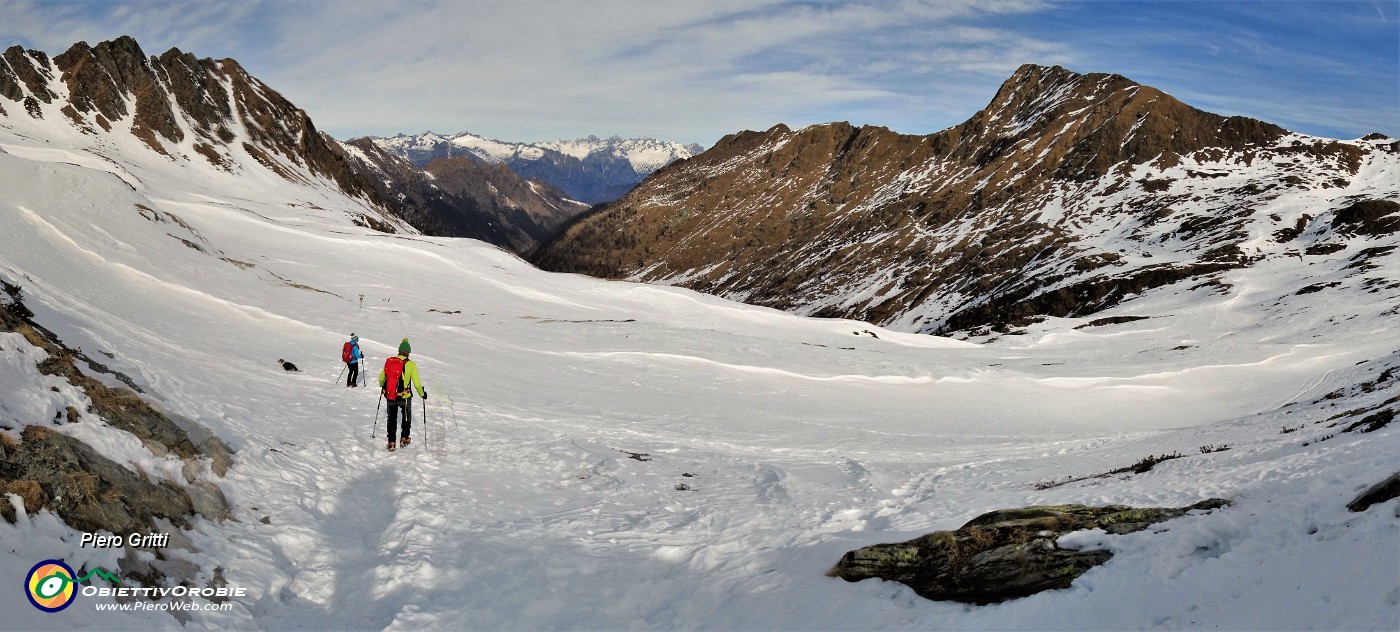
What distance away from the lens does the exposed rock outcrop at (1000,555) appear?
9.40 metres

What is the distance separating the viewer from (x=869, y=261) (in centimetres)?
19388

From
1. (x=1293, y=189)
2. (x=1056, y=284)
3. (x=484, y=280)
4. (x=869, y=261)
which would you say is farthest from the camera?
(x=869, y=261)

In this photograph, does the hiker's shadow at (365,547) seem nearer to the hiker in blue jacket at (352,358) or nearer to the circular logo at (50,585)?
the circular logo at (50,585)

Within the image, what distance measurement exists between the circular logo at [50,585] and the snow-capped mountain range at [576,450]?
17 centimetres

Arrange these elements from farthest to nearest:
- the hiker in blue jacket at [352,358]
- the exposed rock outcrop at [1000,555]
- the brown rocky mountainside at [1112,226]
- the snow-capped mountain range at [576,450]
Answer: the brown rocky mountainside at [1112,226] < the hiker in blue jacket at [352,358] < the exposed rock outcrop at [1000,555] < the snow-capped mountain range at [576,450]

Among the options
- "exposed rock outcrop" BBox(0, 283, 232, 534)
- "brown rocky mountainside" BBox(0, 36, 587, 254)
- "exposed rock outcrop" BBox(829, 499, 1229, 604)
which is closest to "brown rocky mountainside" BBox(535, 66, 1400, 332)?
"exposed rock outcrop" BBox(829, 499, 1229, 604)

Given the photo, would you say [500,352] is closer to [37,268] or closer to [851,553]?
[37,268]

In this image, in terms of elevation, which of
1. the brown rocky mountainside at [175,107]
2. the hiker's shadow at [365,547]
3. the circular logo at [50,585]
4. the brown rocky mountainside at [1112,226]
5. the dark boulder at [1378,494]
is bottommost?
the hiker's shadow at [365,547]

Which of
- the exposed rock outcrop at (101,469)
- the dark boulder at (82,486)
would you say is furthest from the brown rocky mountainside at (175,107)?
the dark boulder at (82,486)

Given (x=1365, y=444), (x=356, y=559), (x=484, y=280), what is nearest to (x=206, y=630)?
(x=356, y=559)

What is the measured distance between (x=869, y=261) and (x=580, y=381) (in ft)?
566

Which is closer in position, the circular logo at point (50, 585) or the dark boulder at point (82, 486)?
the circular logo at point (50, 585)

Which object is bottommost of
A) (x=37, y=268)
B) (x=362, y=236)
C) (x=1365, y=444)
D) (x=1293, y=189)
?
(x=1365, y=444)

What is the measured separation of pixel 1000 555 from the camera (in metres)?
9.59
